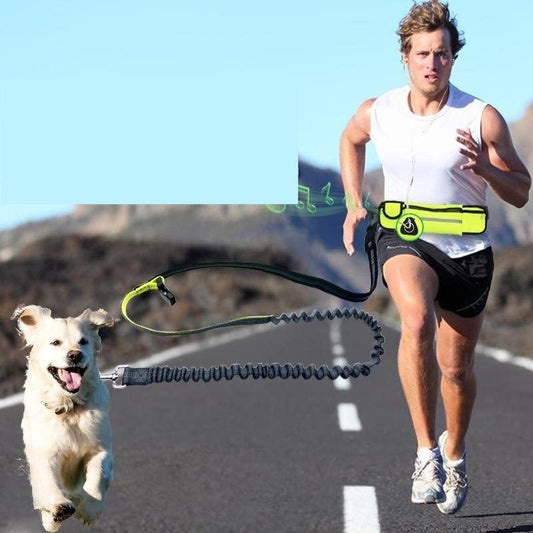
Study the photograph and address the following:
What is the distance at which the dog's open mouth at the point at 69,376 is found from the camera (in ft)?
7.96

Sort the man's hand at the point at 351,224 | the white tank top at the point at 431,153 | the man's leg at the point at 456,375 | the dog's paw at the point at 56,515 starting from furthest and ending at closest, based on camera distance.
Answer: the man's leg at the point at 456,375 < the man's hand at the point at 351,224 < the white tank top at the point at 431,153 < the dog's paw at the point at 56,515

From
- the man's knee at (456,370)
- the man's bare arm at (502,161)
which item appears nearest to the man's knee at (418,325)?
the man's knee at (456,370)

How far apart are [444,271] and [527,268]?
2589 inches

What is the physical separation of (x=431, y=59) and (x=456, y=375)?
4.86 ft

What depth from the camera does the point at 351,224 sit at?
343cm

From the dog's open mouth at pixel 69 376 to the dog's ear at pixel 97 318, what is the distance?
0.36ft

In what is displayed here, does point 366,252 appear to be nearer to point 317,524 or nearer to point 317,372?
point 317,372

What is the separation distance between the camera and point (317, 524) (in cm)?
627

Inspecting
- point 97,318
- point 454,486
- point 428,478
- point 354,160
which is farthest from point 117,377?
point 454,486

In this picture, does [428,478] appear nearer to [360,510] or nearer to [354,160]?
[354,160]

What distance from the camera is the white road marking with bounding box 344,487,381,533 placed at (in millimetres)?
6069

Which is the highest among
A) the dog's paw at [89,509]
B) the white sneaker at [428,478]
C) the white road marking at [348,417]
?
the dog's paw at [89,509]

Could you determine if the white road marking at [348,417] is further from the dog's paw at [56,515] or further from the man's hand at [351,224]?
the dog's paw at [56,515]

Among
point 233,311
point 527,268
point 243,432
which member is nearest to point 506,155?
point 243,432
